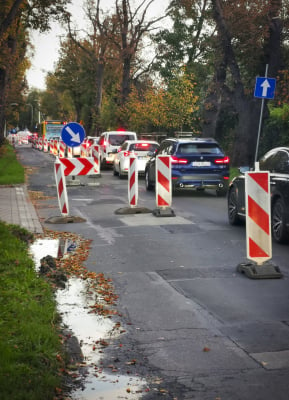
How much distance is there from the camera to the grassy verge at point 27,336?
15.4 ft

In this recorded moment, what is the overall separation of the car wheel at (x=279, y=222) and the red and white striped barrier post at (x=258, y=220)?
96.4 inches

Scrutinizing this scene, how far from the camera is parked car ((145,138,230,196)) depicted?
21.1 meters

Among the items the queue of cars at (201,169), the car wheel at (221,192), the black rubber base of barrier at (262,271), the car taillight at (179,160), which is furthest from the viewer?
the car wheel at (221,192)

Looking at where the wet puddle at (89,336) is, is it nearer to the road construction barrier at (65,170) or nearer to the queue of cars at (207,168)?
the queue of cars at (207,168)

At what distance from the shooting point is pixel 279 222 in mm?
11820

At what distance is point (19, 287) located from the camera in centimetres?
771

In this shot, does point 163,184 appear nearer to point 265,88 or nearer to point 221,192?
point 221,192

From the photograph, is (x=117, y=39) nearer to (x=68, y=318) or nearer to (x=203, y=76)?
(x=203, y=76)

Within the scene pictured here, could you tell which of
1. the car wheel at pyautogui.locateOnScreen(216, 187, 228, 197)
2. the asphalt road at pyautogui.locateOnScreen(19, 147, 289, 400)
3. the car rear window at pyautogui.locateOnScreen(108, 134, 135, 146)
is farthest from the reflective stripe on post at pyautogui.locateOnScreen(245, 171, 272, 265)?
the car rear window at pyautogui.locateOnScreen(108, 134, 135, 146)

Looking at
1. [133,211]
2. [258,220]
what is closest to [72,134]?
[133,211]

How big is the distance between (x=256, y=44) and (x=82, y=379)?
2592 centimetres

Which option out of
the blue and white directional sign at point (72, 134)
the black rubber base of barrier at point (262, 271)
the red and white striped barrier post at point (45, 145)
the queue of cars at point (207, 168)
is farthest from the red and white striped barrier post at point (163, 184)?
the red and white striped barrier post at point (45, 145)

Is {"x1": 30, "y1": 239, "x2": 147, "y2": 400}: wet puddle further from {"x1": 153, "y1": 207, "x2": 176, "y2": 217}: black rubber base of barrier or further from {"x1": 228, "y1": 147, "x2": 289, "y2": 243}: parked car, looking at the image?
{"x1": 153, "y1": 207, "x2": 176, "y2": 217}: black rubber base of barrier

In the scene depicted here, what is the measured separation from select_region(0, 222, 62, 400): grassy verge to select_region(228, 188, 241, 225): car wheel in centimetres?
566
